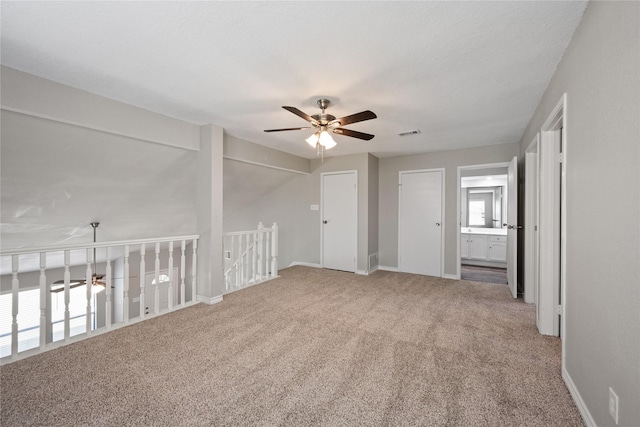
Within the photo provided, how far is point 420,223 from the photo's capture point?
515 cm

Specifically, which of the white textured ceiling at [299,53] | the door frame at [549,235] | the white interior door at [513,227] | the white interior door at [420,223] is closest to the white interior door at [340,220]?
the white interior door at [420,223]

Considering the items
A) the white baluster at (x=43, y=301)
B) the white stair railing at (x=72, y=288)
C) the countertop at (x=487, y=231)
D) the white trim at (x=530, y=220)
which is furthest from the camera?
the countertop at (x=487, y=231)

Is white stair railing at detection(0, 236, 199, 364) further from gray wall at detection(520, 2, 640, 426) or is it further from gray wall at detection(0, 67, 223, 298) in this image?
gray wall at detection(520, 2, 640, 426)

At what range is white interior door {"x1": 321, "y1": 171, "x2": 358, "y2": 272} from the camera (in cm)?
525

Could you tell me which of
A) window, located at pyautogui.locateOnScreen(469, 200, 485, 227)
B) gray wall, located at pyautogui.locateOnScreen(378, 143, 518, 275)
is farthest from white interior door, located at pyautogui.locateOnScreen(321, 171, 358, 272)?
window, located at pyautogui.locateOnScreen(469, 200, 485, 227)

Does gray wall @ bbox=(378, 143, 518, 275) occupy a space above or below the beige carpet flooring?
above

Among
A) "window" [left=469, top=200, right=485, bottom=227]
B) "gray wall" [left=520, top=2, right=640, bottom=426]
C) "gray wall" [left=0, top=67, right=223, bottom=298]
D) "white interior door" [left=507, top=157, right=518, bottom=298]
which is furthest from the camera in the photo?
"window" [left=469, top=200, right=485, bottom=227]

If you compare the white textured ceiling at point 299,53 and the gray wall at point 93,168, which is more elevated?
the white textured ceiling at point 299,53

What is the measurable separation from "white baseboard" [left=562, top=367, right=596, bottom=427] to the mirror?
17.4 feet

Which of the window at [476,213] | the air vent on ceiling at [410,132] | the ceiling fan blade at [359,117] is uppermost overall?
the air vent on ceiling at [410,132]

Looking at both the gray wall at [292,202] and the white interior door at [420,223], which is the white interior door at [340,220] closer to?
the gray wall at [292,202]

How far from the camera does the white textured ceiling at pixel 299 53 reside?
156 cm

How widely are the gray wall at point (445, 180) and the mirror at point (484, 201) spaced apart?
77.9 inches

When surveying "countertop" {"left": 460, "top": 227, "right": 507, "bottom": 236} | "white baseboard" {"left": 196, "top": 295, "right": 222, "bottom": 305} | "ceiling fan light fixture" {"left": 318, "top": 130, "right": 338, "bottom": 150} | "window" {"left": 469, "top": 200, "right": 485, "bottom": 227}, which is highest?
"ceiling fan light fixture" {"left": 318, "top": 130, "right": 338, "bottom": 150}
